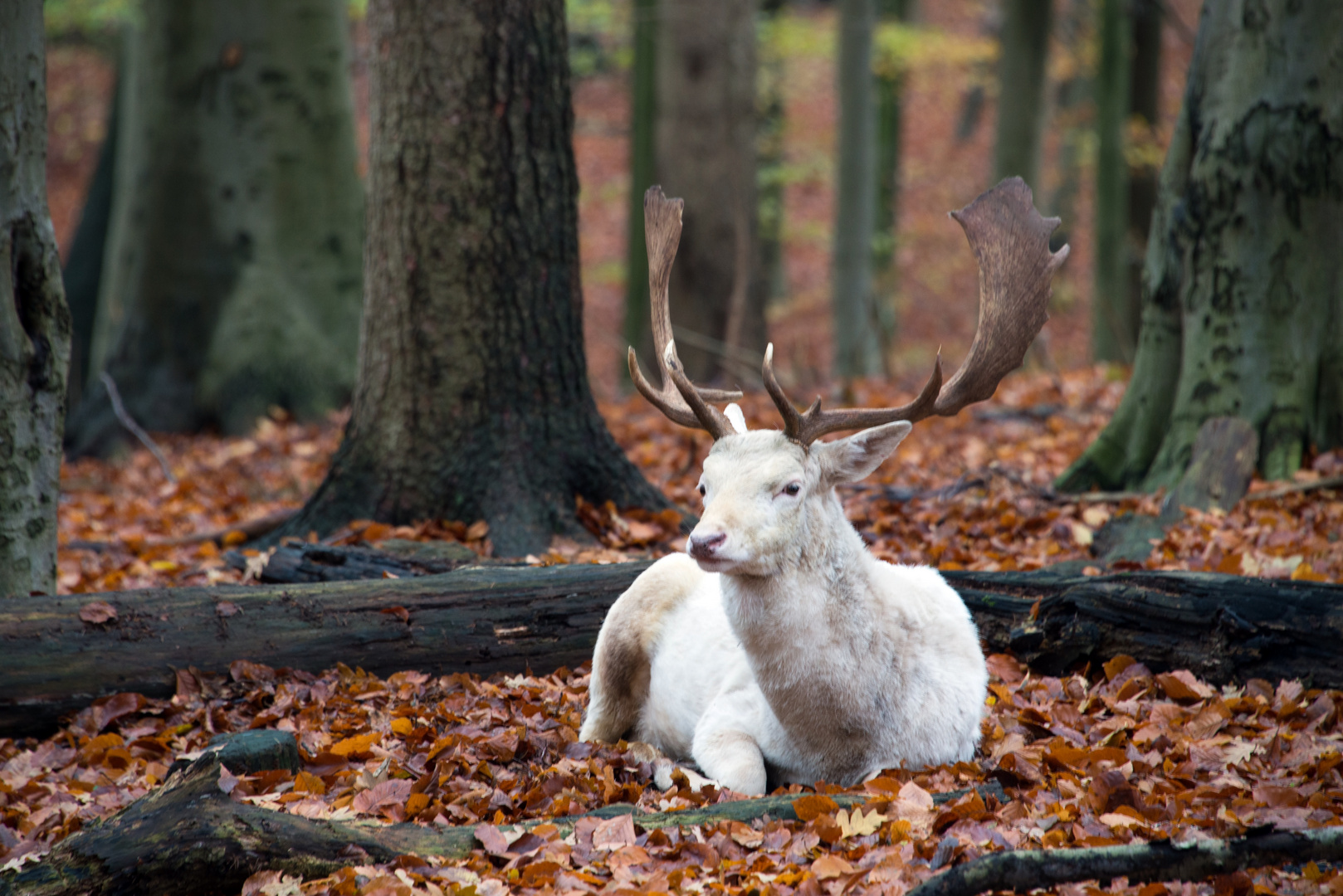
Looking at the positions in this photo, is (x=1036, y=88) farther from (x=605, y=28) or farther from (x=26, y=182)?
(x=26, y=182)

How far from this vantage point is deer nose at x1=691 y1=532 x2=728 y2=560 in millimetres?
3926

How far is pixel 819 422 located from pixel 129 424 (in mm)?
7939

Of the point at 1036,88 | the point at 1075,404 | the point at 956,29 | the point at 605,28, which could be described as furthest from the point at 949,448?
the point at 956,29

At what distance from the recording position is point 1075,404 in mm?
10773

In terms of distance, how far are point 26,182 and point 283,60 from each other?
7191 mm

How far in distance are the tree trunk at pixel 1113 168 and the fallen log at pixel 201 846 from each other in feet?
46.2

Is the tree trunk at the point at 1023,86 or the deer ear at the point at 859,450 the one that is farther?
the tree trunk at the point at 1023,86

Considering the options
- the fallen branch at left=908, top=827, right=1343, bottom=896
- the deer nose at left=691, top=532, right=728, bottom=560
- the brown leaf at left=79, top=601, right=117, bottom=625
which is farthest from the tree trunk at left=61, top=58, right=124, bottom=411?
the fallen branch at left=908, top=827, right=1343, bottom=896

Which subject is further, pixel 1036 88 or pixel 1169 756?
pixel 1036 88

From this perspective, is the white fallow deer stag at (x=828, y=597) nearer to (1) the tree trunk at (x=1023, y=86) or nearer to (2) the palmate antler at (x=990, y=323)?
(2) the palmate antler at (x=990, y=323)

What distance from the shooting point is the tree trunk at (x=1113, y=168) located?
1590 centimetres

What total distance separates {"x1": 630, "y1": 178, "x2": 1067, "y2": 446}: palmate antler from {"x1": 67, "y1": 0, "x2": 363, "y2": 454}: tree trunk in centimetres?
799

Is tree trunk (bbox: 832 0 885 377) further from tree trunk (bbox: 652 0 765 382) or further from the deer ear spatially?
the deer ear

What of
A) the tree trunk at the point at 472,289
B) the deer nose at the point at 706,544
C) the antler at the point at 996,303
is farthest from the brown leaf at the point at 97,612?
the antler at the point at 996,303
